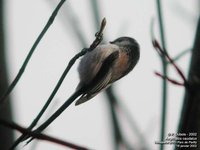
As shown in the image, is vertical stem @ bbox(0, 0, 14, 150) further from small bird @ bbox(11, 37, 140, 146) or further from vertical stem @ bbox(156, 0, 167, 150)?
vertical stem @ bbox(156, 0, 167, 150)

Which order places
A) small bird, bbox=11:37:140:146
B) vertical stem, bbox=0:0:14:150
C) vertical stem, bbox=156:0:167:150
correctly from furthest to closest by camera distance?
1. vertical stem, bbox=0:0:14:150
2. small bird, bbox=11:37:140:146
3. vertical stem, bbox=156:0:167:150

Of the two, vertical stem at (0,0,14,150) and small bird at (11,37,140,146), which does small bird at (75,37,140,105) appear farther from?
vertical stem at (0,0,14,150)

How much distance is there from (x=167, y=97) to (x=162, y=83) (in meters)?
0.03

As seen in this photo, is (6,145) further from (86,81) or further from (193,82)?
(193,82)

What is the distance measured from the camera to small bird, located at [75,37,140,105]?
3.16 ft

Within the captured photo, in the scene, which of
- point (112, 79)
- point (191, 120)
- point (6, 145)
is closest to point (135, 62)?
point (112, 79)

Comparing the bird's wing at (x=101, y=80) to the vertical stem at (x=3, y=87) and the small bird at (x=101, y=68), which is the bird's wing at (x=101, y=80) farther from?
the vertical stem at (x=3, y=87)

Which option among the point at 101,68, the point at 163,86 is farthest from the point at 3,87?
the point at 163,86

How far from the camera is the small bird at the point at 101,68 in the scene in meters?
0.96

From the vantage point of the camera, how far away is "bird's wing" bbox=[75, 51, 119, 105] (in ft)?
3.13

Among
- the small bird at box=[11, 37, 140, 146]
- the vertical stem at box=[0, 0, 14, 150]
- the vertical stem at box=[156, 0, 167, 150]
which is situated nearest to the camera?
the vertical stem at box=[156, 0, 167, 150]

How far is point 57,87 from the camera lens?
2.31 ft

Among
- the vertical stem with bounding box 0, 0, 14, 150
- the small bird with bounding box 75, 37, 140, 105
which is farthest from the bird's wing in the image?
the vertical stem with bounding box 0, 0, 14, 150

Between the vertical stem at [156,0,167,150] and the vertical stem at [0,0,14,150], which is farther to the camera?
the vertical stem at [0,0,14,150]
